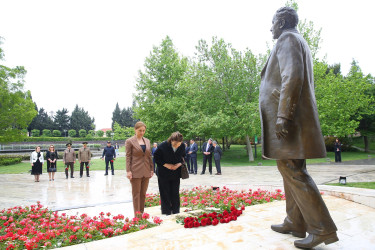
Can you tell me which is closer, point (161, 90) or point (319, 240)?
point (319, 240)

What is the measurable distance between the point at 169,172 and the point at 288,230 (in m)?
3.03

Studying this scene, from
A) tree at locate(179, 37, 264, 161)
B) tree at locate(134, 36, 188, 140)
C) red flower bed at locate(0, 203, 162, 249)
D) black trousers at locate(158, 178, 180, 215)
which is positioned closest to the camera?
red flower bed at locate(0, 203, 162, 249)

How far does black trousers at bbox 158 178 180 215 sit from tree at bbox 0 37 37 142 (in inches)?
901

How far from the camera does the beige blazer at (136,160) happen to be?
17.9 feet

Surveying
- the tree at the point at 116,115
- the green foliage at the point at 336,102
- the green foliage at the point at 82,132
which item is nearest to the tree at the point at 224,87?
the green foliage at the point at 336,102

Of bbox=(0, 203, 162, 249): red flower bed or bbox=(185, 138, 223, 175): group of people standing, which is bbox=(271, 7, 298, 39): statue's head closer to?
bbox=(0, 203, 162, 249): red flower bed

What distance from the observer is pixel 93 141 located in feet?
220

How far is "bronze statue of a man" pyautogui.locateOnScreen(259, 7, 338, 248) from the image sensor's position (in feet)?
9.00

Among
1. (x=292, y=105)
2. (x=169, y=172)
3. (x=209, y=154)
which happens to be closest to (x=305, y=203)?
(x=292, y=105)

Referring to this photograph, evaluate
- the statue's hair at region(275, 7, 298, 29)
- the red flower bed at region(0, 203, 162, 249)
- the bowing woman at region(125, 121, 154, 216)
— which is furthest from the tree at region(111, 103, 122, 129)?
the statue's hair at region(275, 7, 298, 29)

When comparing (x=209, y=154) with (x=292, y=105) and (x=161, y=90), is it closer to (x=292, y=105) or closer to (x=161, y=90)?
(x=292, y=105)

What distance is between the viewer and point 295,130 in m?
2.89

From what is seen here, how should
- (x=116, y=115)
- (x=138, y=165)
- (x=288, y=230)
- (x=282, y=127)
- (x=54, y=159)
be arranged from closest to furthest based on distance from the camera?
(x=282, y=127)
(x=288, y=230)
(x=138, y=165)
(x=54, y=159)
(x=116, y=115)

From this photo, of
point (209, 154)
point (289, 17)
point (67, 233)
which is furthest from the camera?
point (209, 154)
